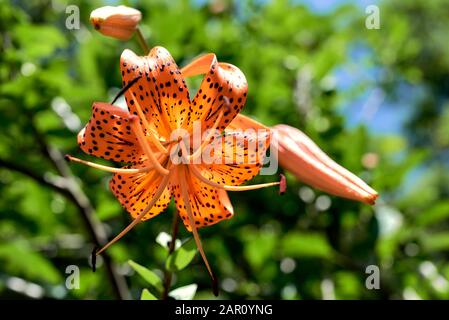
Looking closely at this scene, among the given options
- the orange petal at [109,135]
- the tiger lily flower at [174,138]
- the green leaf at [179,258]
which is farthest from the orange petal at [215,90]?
the green leaf at [179,258]

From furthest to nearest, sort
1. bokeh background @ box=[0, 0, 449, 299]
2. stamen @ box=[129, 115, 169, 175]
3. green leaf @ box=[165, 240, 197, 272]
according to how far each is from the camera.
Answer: bokeh background @ box=[0, 0, 449, 299] → green leaf @ box=[165, 240, 197, 272] → stamen @ box=[129, 115, 169, 175]

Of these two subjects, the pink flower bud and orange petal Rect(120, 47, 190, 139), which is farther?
the pink flower bud

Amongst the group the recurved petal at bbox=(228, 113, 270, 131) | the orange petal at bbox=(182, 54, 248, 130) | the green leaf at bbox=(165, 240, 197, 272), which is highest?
the orange petal at bbox=(182, 54, 248, 130)

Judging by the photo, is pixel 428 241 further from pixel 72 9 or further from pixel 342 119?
pixel 72 9

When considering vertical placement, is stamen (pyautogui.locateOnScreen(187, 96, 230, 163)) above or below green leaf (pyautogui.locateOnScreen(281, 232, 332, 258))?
above

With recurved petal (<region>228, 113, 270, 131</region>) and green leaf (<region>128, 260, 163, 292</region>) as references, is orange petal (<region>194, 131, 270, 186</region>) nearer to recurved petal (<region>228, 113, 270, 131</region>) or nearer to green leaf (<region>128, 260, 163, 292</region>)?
recurved petal (<region>228, 113, 270, 131</region>)

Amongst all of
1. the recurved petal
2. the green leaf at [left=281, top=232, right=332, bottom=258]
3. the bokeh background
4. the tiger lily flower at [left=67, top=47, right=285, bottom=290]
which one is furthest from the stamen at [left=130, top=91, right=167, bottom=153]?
the green leaf at [left=281, top=232, right=332, bottom=258]

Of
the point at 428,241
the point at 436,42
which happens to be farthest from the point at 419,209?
the point at 436,42
